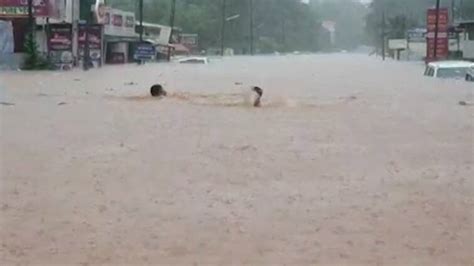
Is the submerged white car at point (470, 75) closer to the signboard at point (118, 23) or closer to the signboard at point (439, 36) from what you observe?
the signboard at point (439, 36)

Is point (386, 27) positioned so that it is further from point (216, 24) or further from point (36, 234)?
point (36, 234)

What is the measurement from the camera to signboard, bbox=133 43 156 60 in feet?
229

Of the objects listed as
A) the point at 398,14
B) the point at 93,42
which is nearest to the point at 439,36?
the point at 93,42

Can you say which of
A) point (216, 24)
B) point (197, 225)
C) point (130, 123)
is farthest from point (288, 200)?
point (216, 24)

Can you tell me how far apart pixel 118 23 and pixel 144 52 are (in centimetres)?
362

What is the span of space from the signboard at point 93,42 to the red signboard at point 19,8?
3485 millimetres

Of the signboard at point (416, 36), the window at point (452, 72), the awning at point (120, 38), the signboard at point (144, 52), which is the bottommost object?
the signboard at point (144, 52)

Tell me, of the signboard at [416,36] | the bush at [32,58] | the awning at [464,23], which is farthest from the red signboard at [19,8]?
the signboard at [416,36]

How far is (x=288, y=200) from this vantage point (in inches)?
409

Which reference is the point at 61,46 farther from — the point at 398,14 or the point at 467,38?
the point at 398,14

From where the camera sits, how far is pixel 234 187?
37.1 feet

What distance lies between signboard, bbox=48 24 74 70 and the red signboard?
4.12ft

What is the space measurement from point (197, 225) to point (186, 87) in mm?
25789

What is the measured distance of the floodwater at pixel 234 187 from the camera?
26.4 feet
